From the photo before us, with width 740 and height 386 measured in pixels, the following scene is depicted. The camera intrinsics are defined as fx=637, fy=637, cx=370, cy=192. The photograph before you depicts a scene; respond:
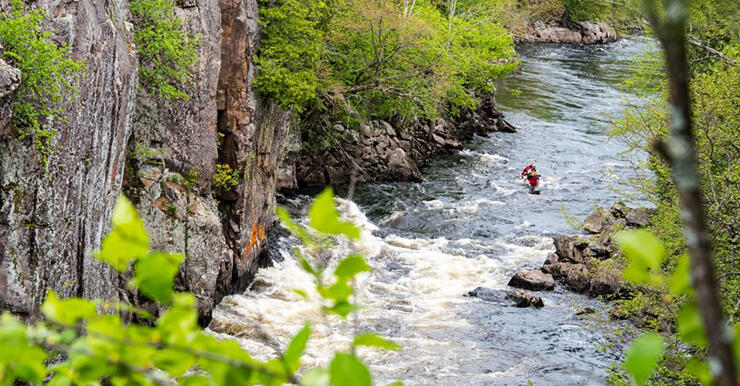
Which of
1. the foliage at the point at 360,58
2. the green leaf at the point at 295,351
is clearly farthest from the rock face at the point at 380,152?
the green leaf at the point at 295,351

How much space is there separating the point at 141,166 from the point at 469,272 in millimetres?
11256

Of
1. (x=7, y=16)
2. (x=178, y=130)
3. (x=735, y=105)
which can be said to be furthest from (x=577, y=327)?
(x=7, y=16)

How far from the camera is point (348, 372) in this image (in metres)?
1.45

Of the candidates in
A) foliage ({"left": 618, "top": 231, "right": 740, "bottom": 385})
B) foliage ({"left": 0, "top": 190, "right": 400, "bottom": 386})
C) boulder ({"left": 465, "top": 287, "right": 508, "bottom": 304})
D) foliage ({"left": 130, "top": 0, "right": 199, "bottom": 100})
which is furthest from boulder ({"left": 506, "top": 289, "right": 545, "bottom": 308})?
foliage ({"left": 0, "top": 190, "right": 400, "bottom": 386})

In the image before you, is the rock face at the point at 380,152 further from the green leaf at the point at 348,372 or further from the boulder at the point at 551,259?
the green leaf at the point at 348,372

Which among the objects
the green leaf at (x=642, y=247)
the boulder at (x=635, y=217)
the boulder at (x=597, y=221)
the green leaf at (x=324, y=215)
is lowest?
the boulder at (x=597, y=221)

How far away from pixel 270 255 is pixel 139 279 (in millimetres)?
18721

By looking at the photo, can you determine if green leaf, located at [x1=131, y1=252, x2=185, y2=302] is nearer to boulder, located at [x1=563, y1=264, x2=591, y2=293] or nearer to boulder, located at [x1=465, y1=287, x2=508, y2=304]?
boulder, located at [x1=465, y1=287, x2=508, y2=304]

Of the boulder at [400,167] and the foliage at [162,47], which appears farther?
the boulder at [400,167]

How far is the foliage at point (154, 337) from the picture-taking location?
1.58 meters

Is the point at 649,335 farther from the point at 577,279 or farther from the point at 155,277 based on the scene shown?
the point at 577,279

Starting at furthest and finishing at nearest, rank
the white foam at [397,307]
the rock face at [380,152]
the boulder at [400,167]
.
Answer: the boulder at [400,167]
the rock face at [380,152]
the white foam at [397,307]

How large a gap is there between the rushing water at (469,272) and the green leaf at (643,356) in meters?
4.05

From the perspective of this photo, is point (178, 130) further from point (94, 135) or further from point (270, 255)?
point (270, 255)
